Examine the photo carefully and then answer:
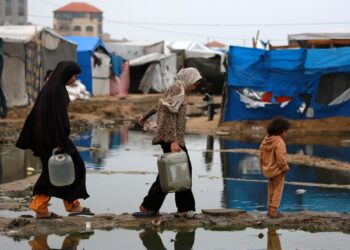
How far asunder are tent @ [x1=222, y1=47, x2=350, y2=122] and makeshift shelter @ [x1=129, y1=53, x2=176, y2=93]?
1875cm

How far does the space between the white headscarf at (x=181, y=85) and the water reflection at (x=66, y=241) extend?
1498 mm

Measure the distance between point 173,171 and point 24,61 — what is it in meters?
16.9

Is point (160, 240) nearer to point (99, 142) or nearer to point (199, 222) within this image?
point (199, 222)

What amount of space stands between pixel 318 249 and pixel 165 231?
152 centimetres

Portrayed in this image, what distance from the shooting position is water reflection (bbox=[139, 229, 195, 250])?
701 centimetres

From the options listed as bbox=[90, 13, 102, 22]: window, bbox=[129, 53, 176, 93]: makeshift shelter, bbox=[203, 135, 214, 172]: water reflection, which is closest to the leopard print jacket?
bbox=[203, 135, 214, 172]: water reflection

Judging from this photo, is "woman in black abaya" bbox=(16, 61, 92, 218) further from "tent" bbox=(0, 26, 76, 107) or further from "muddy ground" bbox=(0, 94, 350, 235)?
"tent" bbox=(0, 26, 76, 107)

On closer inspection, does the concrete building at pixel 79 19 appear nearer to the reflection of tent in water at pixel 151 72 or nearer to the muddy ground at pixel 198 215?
the reflection of tent in water at pixel 151 72

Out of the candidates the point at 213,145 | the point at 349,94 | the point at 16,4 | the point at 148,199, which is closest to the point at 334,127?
the point at 349,94

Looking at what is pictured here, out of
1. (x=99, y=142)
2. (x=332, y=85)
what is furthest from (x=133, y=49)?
(x=99, y=142)

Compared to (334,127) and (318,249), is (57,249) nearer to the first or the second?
(318,249)

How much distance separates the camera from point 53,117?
7734mm

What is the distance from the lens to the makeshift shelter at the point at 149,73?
40.9 m

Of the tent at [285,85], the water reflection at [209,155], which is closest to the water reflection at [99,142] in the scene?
the water reflection at [209,155]
